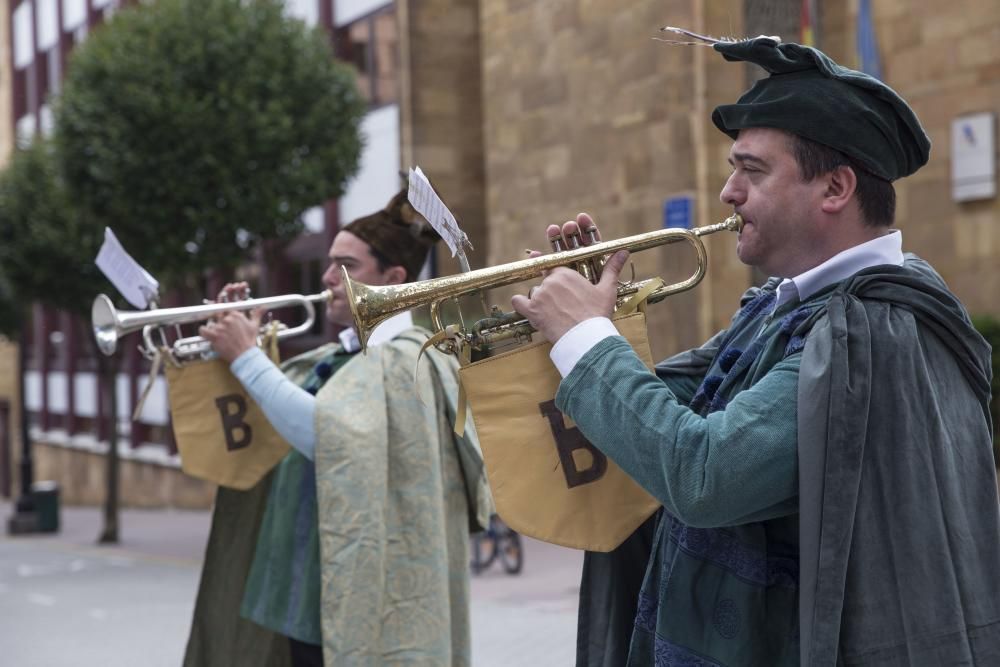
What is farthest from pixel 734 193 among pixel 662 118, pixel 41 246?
pixel 41 246

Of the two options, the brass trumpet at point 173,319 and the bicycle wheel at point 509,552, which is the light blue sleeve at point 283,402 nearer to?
the brass trumpet at point 173,319

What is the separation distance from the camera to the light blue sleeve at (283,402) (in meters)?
3.75

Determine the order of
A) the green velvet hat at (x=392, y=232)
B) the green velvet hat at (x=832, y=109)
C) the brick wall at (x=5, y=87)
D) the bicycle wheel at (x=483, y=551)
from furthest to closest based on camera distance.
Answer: the brick wall at (x=5, y=87)
the bicycle wheel at (x=483, y=551)
the green velvet hat at (x=392, y=232)
the green velvet hat at (x=832, y=109)

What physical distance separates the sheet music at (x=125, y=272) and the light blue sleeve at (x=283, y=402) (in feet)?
1.98

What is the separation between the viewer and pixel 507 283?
228 centimetres

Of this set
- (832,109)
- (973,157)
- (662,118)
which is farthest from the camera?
(662,118)

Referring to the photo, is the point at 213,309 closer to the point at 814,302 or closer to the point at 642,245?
the point at 642,245

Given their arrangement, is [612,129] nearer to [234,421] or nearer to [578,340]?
[234,421]

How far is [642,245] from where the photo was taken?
2.26 meters

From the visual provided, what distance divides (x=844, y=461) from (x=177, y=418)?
2.83m

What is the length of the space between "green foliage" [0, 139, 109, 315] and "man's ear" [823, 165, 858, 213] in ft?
56.9

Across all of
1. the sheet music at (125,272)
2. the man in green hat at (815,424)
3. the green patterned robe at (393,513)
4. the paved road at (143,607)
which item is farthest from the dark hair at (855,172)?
the paved road at (143,607)

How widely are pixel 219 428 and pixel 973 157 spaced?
849 centimetres

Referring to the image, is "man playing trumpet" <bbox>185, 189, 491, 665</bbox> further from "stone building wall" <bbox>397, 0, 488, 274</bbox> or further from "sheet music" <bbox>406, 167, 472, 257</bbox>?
"stone building wall" <bbox>397, 0, 488, 274</bbox>
